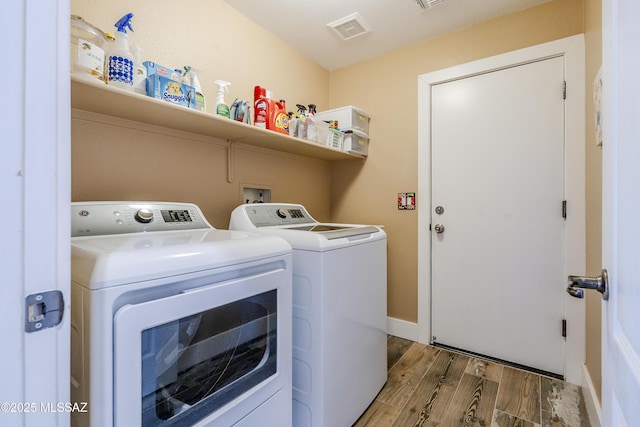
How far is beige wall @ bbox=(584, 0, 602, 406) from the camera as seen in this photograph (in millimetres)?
1398

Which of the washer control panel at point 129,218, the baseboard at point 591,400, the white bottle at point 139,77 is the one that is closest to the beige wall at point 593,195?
the baseboard at point 591,400

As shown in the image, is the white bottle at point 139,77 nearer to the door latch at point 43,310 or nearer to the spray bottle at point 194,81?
the spray bottle at point 194,81

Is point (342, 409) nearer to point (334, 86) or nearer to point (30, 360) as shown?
point (30, 360)

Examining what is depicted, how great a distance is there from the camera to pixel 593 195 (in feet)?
5.03

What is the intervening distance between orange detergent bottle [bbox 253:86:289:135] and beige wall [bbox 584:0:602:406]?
5.33 ft

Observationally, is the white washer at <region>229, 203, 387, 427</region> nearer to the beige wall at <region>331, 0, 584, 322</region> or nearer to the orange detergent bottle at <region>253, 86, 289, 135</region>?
the orange detergent bottle at <region>253, 86, 289, 135</region>

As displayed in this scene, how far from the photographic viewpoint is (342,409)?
137 cm

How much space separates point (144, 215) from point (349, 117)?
1.71 m

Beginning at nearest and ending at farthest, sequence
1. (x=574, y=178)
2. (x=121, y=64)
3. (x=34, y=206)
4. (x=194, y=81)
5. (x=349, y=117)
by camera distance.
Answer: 1. (x=34, y=206)
2. (x=121, y=64)
3. (x=194, y=81)
4. (x=574, y=178)
5. (x=349, y=117)

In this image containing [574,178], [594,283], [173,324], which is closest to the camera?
[594,283]

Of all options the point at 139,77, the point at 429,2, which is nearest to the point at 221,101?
the point at 139,77

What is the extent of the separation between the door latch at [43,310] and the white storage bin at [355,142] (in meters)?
2.11

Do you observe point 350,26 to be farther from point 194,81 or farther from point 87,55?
point 87,55

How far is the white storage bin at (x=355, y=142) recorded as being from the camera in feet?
7.76
